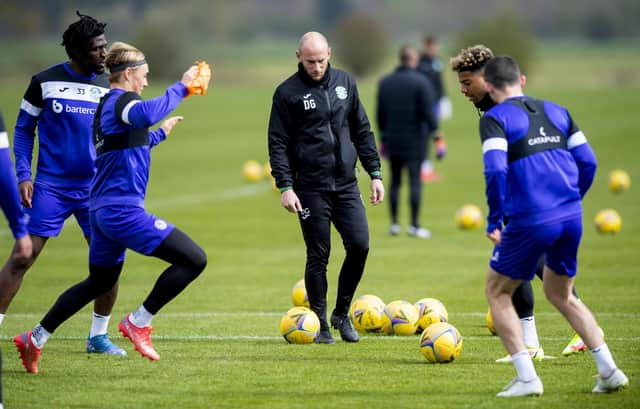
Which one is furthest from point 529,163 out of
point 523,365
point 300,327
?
point 300,327

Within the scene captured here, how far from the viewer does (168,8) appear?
10162cm

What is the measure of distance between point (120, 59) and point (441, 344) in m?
3.43

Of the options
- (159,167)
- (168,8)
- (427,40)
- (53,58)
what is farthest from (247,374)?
(168,8)

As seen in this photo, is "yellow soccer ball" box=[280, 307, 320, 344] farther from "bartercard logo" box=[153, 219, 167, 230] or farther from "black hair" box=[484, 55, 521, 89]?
"black hair" box=[484, 55, 521, 89]

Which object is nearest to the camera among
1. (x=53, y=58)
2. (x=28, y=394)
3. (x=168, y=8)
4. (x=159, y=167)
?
(x=28, y=394)

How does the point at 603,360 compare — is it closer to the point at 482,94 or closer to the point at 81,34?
the point at 482,94

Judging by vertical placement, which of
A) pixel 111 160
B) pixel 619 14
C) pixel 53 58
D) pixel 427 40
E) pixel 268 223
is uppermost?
pixel 111 160

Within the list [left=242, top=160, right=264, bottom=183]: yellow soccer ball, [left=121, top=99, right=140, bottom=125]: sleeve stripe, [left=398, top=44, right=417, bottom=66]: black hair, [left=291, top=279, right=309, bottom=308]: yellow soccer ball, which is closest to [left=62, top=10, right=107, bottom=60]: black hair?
[left=121, top=99, right=140, bottom=125]: sleeve stripe

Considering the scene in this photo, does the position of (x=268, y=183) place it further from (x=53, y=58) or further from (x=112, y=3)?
(x=112, y=3)

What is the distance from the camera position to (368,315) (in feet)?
34.2

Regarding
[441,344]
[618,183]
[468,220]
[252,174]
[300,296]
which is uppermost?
[441,344]

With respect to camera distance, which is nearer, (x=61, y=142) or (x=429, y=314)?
(x=61, y=142)

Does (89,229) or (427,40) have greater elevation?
(89,229)

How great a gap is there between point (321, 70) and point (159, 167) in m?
24.7
